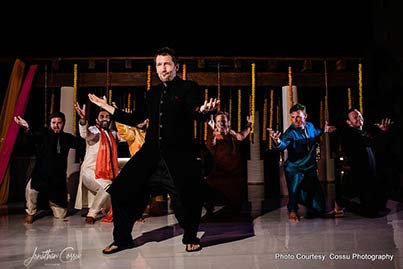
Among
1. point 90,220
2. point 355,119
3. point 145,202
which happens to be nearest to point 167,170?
point 145,202

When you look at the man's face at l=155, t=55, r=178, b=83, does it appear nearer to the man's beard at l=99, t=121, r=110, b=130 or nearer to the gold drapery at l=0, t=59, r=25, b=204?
the man's beard at l=99, t=121, r=110, b=130

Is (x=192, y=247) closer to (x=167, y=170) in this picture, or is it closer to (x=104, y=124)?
(x=167, y=170)

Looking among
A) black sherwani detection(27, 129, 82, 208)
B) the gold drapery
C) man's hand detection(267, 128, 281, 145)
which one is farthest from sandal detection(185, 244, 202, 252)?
the gold drapery

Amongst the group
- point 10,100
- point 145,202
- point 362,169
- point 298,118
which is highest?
point 10,100

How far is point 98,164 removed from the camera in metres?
5.00

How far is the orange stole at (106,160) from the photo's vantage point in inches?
196

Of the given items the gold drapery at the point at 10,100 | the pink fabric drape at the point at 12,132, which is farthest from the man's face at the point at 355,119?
the gold drapery at the point at 10,100

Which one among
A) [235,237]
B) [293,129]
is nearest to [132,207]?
[235,237]

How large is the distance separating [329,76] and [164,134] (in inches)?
189

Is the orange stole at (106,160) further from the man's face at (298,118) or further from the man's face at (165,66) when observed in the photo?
the man's face at (298,118)

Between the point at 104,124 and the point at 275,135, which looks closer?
the point at 275,135

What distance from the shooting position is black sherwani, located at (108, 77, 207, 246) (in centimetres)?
324

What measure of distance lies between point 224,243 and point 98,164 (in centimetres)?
236

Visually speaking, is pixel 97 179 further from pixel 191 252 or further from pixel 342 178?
pixel 342 178
